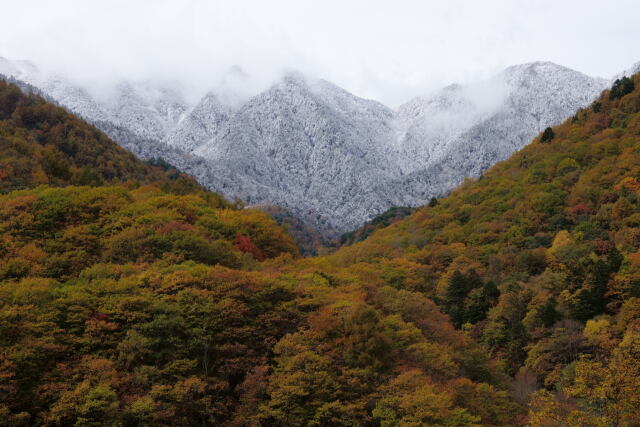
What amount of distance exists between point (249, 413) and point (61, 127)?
320 ft

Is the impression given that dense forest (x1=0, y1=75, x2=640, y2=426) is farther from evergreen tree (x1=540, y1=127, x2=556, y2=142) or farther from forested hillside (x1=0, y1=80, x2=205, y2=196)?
evergreen tree (x1=540, y1=127, x2=556, y2=142)

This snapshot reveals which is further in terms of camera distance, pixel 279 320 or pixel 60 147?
pixel 60 147

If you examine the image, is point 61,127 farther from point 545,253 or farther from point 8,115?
point 545,253

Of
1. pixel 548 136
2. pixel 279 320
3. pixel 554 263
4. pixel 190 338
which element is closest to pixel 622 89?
pixel 548 136

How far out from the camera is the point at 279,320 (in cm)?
4272

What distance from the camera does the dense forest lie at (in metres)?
34.4

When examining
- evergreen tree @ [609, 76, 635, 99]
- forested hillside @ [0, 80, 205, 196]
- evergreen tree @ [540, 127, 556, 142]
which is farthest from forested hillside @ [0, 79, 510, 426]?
evergreen tree @ [540, 127, 556, 142]

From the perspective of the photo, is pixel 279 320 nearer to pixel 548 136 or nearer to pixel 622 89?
pixel 622 89

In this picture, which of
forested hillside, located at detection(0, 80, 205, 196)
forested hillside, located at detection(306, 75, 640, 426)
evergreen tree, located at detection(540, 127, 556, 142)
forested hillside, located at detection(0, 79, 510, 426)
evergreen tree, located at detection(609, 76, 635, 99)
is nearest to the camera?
forested hillside, located at detection(0, 79, 510, 426)

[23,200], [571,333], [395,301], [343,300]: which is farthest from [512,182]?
[23,200]

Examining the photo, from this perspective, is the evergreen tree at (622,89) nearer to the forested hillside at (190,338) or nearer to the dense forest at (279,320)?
the dense forest at (279,320)

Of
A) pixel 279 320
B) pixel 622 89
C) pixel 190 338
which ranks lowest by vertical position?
pixel 190 338

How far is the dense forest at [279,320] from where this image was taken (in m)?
34.4

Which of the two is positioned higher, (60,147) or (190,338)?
Result: (60,147)
